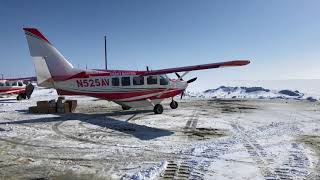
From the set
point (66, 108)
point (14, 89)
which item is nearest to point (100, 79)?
point (66, 108)

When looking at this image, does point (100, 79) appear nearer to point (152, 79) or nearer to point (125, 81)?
point (125, 81)

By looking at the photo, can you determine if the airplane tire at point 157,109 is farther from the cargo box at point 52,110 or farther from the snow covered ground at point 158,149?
the cargo box at point 52,110

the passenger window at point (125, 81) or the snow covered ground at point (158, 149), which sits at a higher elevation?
the passenger window at point (125, 81)

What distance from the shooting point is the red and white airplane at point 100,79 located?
18.9m

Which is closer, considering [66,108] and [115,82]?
[115,82]

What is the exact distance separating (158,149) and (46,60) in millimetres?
10653

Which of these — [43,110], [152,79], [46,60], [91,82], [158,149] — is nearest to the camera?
[158,149]

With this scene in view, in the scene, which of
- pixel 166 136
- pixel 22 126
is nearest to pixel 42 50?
pixel 22 126

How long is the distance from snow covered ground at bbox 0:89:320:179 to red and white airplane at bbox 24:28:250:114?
2.55 meters

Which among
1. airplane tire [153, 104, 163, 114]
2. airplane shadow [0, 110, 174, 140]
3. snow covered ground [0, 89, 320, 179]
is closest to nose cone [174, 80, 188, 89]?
airplane tire [153, 104, 163, 114]

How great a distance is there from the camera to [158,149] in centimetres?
1104

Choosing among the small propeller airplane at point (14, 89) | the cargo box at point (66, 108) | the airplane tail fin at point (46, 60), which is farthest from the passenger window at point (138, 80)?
the small propeller airplane at point (14, 89)

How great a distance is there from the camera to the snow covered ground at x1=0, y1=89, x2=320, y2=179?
8.52m

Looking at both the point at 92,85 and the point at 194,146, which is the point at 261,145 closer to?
the point at 194,146
